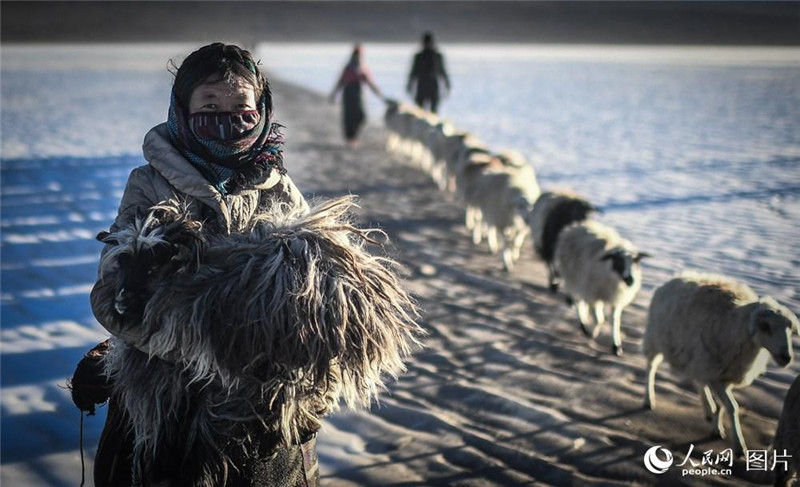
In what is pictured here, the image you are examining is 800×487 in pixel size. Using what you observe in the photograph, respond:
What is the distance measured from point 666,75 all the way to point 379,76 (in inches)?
485

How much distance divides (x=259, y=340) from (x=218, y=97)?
77cm

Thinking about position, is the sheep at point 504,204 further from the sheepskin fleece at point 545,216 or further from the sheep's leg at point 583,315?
the sheep's leg at point 583,315

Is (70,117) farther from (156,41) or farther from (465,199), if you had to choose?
(156,41)

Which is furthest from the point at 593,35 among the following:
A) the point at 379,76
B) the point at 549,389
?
the point at 549,389

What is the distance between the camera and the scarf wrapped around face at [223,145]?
2156 mm

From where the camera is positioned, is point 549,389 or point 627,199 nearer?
point 549,389

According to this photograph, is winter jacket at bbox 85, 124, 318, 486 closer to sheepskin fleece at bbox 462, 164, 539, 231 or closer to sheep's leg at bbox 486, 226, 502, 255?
sheepskin fleece at bbox 462, 164, 539, 231

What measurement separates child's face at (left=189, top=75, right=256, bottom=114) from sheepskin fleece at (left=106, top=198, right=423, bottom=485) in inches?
14.2

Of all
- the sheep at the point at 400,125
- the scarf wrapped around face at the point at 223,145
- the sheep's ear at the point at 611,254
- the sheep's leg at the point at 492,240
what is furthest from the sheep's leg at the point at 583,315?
the sheep at the point at 400,125

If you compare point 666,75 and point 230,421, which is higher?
point 666,75

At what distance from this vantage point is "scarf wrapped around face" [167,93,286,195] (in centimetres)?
216

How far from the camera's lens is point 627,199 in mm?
9398

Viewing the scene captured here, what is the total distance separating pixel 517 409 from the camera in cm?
432

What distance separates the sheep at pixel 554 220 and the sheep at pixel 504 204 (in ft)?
1.53
